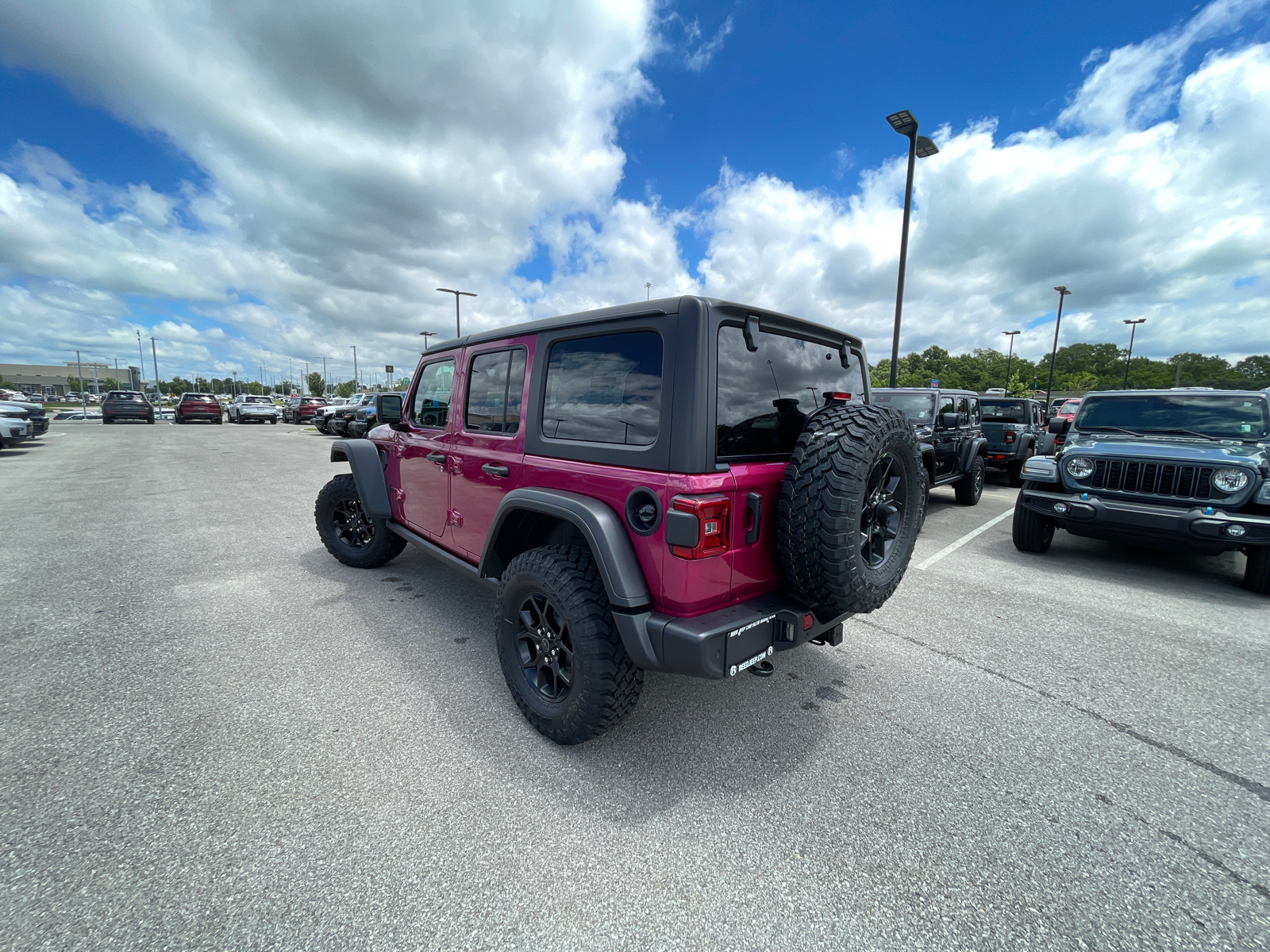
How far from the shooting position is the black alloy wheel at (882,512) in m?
2.58

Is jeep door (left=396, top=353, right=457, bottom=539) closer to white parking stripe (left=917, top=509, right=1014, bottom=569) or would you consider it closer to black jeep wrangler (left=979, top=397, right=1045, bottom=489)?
white parking stripe (left=917, top=509, right=1014, bottom=569)

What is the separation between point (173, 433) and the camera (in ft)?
68.3

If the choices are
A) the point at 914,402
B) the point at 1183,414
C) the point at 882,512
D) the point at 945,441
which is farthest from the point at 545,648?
the point at 914,402

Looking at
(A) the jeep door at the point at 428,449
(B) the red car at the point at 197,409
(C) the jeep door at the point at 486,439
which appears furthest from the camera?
(B) the red car at the point at 197,409

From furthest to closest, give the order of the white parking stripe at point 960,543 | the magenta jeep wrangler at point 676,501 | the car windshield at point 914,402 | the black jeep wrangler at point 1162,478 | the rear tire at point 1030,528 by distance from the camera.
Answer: the car windshield at point 914,402 → the rear tire at point 1030,528 → the white parking stripe at point 960,543 → the black jeep wrangler at point 1162,478 → the magenta jeep wrangler at point 676,501

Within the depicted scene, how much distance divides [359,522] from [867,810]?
176 inches

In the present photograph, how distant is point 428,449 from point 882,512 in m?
2.90

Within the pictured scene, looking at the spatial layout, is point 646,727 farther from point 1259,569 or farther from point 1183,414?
point 1183,414

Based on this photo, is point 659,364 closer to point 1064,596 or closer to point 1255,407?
point 1064,596

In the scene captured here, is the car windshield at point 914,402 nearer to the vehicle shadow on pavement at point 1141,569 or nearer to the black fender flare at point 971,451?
the black fender flare at point 971,451

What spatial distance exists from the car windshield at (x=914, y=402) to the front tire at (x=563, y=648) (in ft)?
21.8

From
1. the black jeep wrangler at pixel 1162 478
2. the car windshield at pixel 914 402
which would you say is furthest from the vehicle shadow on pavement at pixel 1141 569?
the car windshield at pixel 914 402

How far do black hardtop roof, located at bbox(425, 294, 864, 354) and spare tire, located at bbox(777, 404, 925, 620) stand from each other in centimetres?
52

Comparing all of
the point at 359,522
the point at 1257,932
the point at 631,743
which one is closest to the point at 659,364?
the point at 631,743
